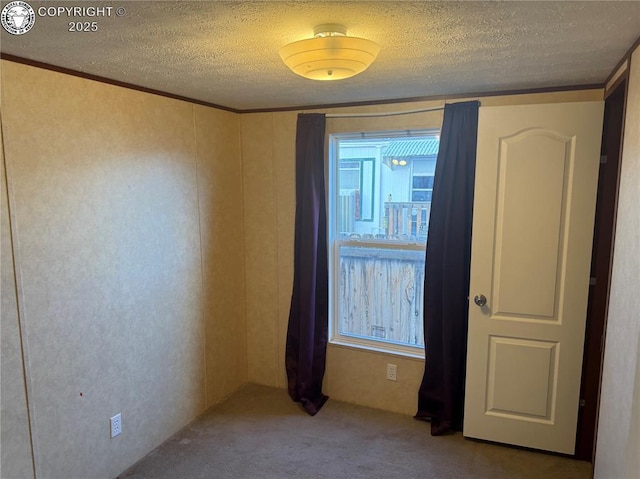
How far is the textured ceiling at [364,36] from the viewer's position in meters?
1.41

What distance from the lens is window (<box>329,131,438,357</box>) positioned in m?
3.01

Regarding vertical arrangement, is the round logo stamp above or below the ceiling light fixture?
above

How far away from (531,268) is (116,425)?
8.51 feet

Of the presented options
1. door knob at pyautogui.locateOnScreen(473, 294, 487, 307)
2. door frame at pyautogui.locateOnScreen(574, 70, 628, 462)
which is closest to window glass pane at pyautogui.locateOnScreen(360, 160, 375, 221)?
door knob at pyautogui.locateOnScreen(473, 294, 487, 307)

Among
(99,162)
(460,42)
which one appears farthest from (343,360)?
(460,42)

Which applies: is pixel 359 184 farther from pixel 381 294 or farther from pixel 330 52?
pixel 330 52

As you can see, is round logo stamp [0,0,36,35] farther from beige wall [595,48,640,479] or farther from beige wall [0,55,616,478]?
beige wall [595,48,640,479]

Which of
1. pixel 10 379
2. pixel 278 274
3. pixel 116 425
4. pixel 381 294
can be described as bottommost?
pixel 116 425

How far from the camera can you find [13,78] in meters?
1.91

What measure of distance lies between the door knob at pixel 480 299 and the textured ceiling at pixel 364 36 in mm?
1263

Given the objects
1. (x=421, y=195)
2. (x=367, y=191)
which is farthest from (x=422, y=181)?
(x=367, y=191)

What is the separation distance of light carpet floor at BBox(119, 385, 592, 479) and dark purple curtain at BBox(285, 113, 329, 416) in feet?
0.74

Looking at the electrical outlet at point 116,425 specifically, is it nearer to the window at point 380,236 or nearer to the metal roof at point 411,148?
the window at point 380,236

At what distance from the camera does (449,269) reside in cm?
279
